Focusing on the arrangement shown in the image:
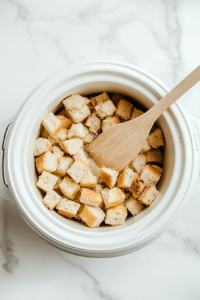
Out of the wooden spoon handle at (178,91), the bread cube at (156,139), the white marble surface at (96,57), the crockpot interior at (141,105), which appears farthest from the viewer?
the white marble surface at (96,57)

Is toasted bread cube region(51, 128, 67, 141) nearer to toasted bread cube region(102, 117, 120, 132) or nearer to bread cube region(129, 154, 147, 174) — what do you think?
toasted bread cube region(102, 117, 120, 132)

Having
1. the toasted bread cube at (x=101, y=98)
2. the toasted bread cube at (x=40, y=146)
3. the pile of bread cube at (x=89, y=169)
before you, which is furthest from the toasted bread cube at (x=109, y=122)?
the toasted bread cube at (x=40, y=146)

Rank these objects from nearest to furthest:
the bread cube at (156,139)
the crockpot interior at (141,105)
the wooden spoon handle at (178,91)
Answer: the wooden spoon handle at (178,91)
the crockpot interior at (141,105)
the bread cube at (156,139)

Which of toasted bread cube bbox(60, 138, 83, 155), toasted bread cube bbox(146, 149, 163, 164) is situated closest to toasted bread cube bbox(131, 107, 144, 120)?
toasted bread cube bbox(146, 149, 163, 164)

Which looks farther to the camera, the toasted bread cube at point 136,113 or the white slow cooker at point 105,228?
the toasted bread cube at point 136,113

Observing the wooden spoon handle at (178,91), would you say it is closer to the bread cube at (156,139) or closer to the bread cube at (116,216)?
the bread cube at (156,139)

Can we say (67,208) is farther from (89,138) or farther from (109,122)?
(109,122)

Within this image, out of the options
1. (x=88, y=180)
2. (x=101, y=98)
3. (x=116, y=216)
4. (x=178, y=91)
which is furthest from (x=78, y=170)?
(x=178, y=91)
